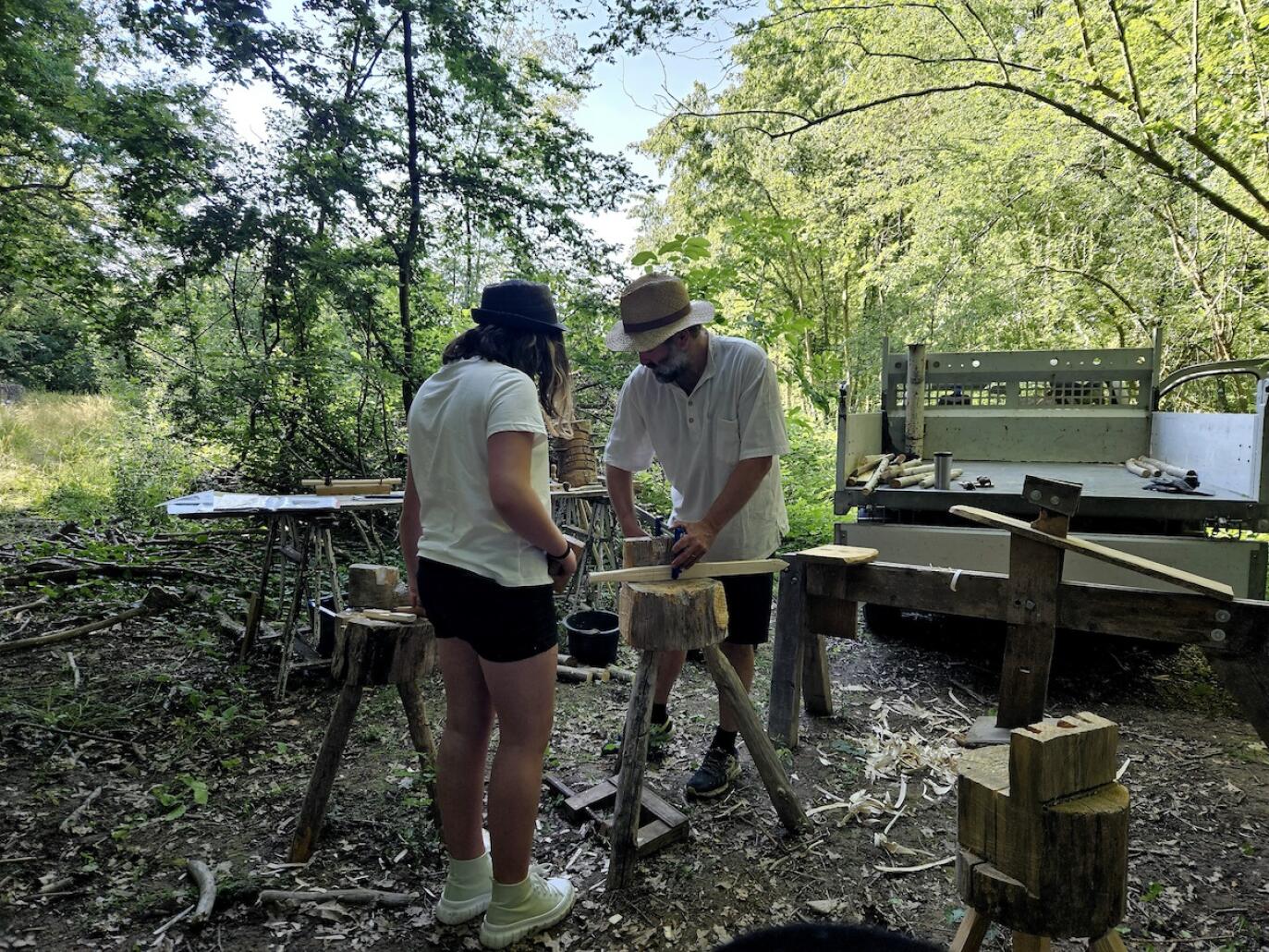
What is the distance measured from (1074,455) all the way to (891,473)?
181cm

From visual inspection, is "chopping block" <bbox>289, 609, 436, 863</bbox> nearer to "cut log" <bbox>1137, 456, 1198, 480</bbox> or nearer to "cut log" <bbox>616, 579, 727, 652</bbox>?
"cut log" <bbox>616, 579, 727, 652</bbox>

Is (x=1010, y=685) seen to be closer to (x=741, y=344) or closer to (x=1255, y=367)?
(x=741, y=344)

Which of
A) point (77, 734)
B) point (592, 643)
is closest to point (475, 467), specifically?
point (592, 643)

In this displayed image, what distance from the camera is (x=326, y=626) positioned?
4.23 meters

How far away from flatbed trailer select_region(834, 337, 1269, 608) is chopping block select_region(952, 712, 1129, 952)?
1662mm

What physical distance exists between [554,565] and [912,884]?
166 centimetres

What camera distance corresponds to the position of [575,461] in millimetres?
5676

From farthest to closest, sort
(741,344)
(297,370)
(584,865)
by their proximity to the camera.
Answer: (297,370) < (741,344) < (584,865)

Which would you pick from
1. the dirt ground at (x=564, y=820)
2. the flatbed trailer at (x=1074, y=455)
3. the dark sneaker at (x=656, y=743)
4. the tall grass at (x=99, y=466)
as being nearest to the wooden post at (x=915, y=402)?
the flatbed trailer at (x=1074, y=455)

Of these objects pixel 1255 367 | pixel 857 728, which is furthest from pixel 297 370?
pixel 1255 367

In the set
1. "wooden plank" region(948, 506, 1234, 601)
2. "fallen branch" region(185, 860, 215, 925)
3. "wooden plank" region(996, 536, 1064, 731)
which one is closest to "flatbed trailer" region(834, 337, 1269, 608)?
"wooden plank" region(996, 536, 1064, 731)

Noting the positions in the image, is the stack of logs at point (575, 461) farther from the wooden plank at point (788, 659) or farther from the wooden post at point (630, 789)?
the wooden post at point (630, 789)

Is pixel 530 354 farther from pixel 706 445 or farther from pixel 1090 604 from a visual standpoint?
pixel 1090 604

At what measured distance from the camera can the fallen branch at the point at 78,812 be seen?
250 cm
